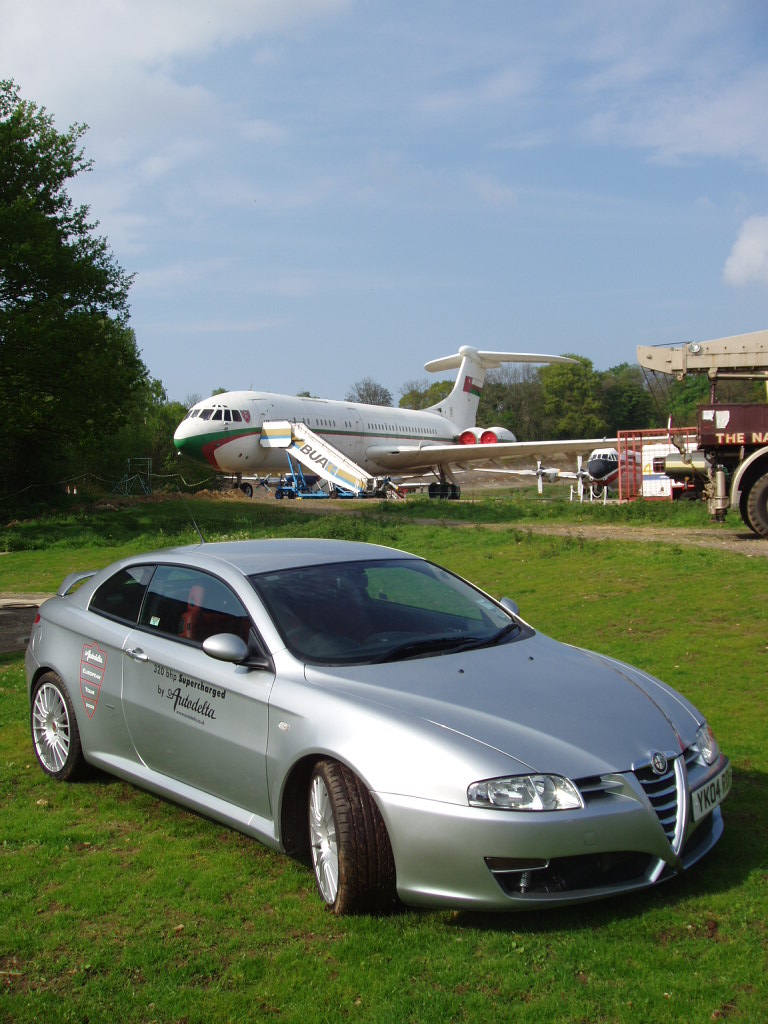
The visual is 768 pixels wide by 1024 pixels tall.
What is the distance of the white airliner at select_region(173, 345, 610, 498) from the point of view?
3562 cm

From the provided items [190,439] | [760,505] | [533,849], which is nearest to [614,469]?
[190,439]

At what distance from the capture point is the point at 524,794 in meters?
3.69

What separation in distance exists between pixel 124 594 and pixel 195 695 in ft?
4.12

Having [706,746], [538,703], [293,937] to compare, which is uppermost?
[538,703]

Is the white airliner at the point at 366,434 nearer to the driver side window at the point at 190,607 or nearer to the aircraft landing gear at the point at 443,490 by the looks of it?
the aircraft landing gear at the point at 443,490

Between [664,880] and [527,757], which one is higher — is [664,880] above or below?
below

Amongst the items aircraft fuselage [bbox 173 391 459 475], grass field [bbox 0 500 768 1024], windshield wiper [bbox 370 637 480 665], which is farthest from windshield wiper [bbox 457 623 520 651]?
aircraft fuselage [bbox 173 391 459 475]

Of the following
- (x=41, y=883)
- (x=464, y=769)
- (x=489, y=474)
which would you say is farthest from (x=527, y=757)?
(x=489, y=474)

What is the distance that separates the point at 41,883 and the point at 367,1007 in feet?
6.30

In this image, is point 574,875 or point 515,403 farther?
point 515,403

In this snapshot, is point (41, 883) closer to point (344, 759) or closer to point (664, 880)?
point (344, 759)

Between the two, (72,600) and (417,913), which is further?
(72,600)

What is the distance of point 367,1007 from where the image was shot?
129 inches

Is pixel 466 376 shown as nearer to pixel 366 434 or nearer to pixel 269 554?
pixel 366 434
